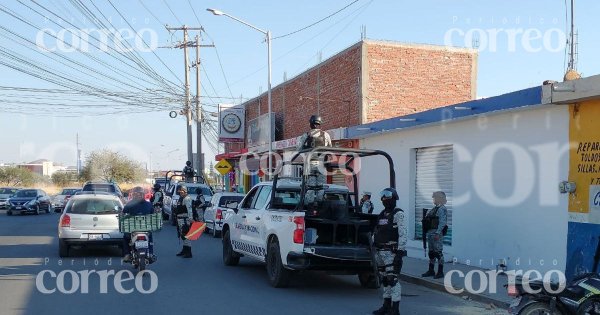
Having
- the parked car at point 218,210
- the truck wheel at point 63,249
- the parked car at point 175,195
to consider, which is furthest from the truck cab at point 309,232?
the parked car at point 175,195

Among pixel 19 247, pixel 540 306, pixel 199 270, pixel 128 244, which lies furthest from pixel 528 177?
pixel 19 247

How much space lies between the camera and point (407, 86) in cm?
2230

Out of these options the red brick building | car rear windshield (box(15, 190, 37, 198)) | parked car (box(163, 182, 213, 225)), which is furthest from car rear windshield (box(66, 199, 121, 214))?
car rear windshield (box(15, 190, 37, 198))

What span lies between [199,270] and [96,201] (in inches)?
146

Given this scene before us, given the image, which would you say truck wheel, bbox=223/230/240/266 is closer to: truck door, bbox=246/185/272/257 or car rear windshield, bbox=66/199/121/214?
truck door, bbox=246/185/272/257

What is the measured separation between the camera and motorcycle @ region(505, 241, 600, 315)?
22.2 feet

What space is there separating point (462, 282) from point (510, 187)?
2.54 m

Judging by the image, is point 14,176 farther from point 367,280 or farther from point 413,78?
point 367,280

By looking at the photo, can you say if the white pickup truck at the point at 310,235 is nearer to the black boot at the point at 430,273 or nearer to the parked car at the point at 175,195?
the black boot at the point at 430,273

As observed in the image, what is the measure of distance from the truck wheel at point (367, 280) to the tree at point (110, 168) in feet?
239

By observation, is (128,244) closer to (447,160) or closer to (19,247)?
(19,247)

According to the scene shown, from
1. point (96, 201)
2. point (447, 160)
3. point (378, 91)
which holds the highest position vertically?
point (378, 91)

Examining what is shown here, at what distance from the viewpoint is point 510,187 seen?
12.7 meters

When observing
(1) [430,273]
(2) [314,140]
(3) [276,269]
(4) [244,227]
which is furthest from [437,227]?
(4) [244,227]
